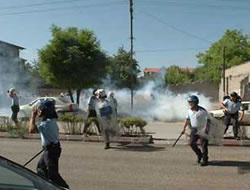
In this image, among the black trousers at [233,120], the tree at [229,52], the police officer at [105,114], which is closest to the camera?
the police officer at [105,114]

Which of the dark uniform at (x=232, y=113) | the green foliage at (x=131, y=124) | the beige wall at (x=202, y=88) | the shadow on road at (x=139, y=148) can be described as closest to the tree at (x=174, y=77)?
the beige wall at (x=202, y=88)

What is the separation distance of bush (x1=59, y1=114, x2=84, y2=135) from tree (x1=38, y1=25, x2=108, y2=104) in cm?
1741

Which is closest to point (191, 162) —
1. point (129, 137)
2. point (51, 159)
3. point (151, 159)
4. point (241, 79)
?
point (151, 159)

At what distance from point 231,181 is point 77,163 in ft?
11.3

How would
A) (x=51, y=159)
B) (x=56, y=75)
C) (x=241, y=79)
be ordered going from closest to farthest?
(x=51, y=159) < (x=56, y=75) < (x=241, y=79)

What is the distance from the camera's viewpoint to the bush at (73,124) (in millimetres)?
13745

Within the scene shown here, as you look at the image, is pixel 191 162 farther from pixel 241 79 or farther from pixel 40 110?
pixel 241 79

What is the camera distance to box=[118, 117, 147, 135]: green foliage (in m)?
13.1

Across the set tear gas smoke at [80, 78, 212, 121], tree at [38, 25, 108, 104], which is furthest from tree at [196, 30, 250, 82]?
tree at [38, 25, 108, 104]

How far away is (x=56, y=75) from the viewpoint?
31.5m

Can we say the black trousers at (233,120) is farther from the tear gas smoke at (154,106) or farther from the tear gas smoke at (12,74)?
the tear gas smoke at (12,74)

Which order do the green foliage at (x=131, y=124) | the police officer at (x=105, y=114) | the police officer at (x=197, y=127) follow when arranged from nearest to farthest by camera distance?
the police officer at (x=197, y=127) < the police officer at (x=105, y=114) < the green foliage at (x=131, y=124)

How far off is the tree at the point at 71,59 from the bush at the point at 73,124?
57.1ft

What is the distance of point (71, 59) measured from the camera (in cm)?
3098
